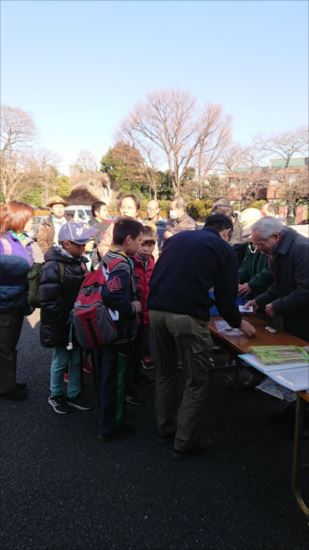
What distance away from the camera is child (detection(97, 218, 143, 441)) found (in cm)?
241

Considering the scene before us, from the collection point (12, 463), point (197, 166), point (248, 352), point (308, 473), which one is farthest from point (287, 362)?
point (197, 166)

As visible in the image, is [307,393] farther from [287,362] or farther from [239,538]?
[239,538]

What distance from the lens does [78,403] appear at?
321 centimetres

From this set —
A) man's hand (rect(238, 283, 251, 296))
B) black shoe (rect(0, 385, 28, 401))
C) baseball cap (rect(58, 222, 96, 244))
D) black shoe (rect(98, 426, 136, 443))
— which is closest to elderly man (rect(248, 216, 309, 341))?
man's hand (rect(238, 283, 251, 296))

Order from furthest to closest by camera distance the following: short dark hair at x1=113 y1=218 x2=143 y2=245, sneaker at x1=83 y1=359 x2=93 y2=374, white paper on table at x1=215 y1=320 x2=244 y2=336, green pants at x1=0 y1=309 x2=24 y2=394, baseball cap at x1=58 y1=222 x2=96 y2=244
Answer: sneaker at x1=83 y1=359 x2=93 y2=374 < green pants at x1=0 y1=309 x2=24 y2=394 < baseball cap at x1=58 y1=222 x2=96 y2=244 < white paper on table at x1=215 y1=320 x2=244 y2=336 < short dark hair at x1=113 y1=218 x2=143 y2=245

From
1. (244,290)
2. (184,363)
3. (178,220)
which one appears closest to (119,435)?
(184,363)

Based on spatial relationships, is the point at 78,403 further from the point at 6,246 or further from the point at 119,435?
the point at 6,246

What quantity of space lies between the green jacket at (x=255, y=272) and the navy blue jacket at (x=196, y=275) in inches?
39.9

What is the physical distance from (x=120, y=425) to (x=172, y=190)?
29.1 meters

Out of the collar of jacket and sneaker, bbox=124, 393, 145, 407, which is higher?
the collar of jacket

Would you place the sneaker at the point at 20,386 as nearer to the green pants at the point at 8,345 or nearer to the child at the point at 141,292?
the green pants at the point at 8,345

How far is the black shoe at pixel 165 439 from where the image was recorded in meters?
2.68

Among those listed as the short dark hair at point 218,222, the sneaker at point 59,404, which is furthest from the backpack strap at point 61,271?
the short dark hair at point 218,222

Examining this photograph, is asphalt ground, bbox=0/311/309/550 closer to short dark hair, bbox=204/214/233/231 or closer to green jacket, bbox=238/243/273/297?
green jacket, bbox=238/243/273/297
